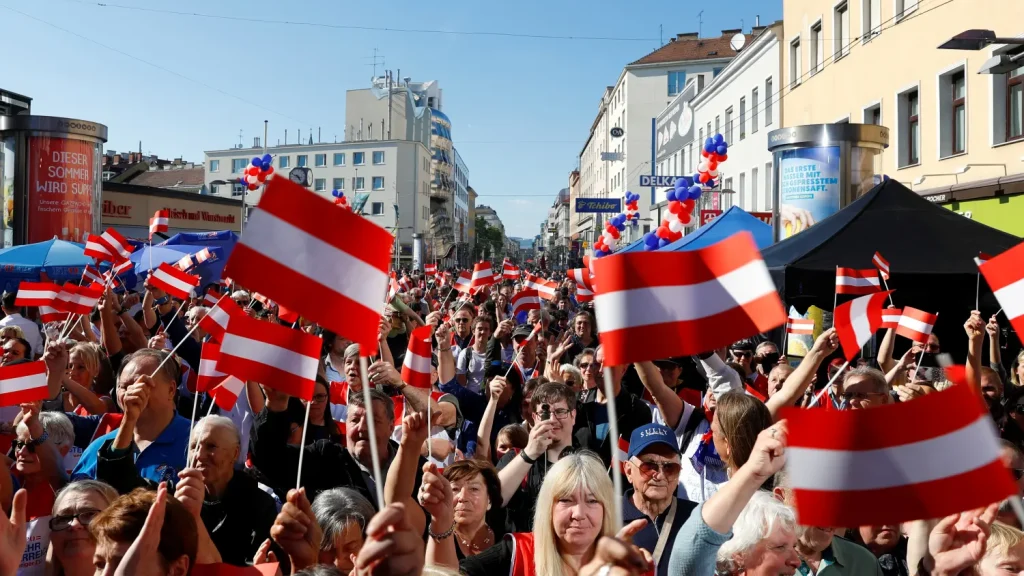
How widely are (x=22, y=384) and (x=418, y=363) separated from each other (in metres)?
2.32

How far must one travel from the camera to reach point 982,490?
2.44m

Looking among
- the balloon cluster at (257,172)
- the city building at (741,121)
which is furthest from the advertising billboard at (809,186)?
the city building at (741,121)

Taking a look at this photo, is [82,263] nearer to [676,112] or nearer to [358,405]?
[358,405]

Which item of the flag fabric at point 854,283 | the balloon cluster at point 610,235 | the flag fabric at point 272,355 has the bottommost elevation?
the flag fabric at point 272,355

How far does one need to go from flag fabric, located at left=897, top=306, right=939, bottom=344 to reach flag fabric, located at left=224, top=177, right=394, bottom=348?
19.3 ft

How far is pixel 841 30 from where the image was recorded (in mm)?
25312

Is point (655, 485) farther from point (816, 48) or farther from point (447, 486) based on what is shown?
point (816, 48)

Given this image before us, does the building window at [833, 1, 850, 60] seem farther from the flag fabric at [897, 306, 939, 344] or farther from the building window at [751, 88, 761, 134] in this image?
the flag fabric at [897, 306, 939, 344]

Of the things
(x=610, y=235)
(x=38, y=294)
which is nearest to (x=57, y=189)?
(x=610, y=235)

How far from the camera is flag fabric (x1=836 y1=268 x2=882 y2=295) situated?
29.7 ft

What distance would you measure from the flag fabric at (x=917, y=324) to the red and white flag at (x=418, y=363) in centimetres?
413

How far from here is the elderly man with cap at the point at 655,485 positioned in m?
3.93

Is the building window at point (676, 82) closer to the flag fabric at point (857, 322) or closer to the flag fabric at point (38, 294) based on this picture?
the flag fabric at point (38, 294)

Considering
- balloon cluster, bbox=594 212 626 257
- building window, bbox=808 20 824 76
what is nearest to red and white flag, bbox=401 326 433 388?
balloon cluster, bbox=594 212 626 257
